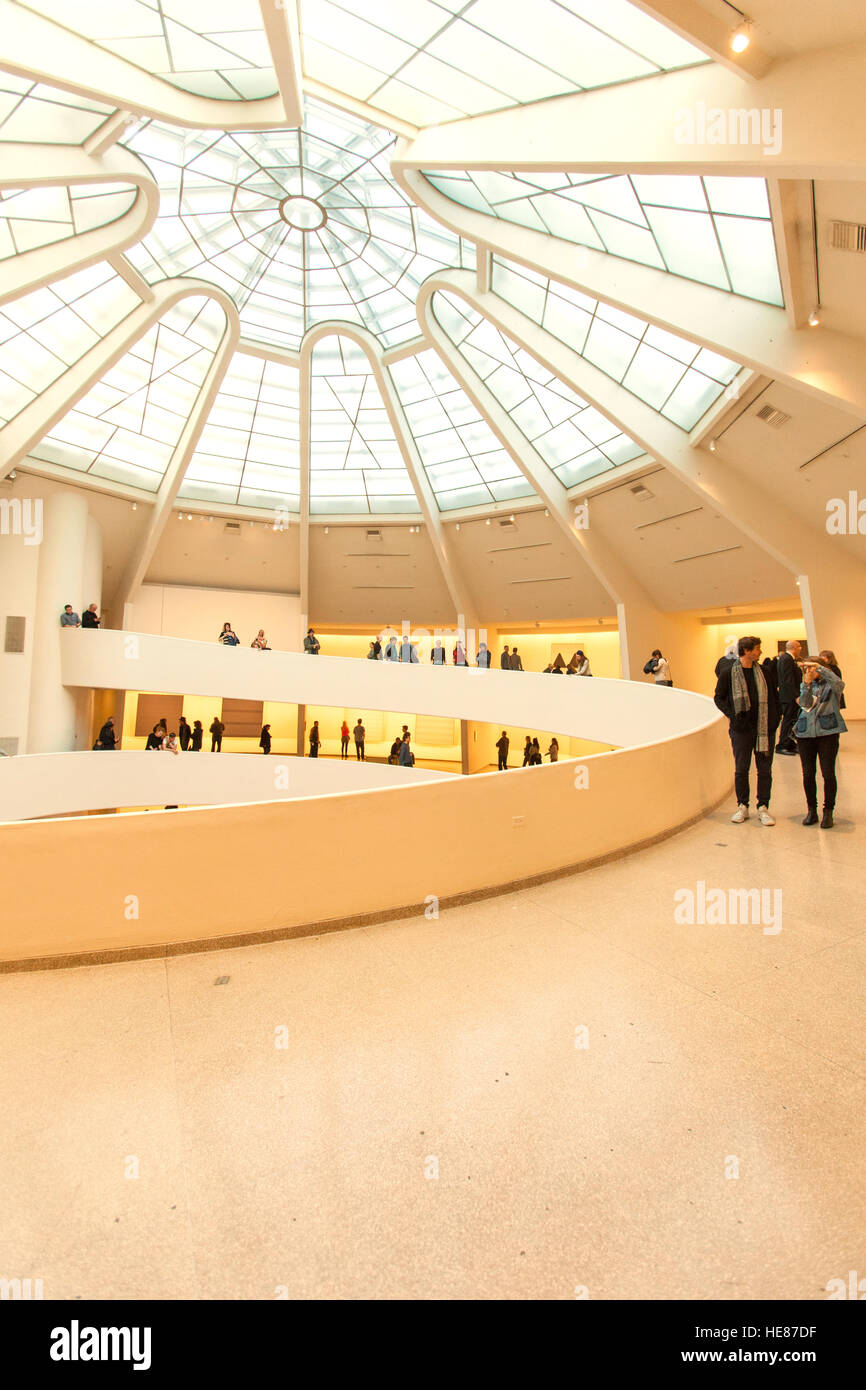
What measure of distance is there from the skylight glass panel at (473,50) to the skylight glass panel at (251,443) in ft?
33.6

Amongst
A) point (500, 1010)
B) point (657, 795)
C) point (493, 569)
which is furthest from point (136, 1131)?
point (493, 569)

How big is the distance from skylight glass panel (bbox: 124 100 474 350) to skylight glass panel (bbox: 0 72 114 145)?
2547mm

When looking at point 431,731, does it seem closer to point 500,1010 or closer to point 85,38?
point 85,38

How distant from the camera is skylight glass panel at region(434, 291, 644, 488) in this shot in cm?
1878

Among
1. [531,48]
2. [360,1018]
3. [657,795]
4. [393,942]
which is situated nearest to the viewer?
[360,1018]

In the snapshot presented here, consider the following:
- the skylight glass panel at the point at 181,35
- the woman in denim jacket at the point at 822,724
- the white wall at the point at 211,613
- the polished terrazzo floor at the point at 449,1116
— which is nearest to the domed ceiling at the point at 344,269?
the skylight glass panel at the point at 181,35

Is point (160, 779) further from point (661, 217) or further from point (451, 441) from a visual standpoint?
point (661, 217)

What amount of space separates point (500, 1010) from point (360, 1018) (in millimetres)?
803

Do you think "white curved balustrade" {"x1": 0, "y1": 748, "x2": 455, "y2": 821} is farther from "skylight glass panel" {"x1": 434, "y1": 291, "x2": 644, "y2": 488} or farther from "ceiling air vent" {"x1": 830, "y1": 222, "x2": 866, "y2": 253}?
"ceiling air vent" {"x1": 830, "y1": 222, "x2": 866, "y2": 253}

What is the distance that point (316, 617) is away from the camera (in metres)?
29.8

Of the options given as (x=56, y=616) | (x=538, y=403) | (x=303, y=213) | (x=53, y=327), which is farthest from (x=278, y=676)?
(x=303, y=213)

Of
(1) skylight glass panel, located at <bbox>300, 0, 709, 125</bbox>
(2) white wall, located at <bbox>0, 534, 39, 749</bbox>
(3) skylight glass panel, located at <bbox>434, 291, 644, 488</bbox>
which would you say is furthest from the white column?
(1) skylight glass panel, located at <bbox>300, 0, 709, 125</bbox>

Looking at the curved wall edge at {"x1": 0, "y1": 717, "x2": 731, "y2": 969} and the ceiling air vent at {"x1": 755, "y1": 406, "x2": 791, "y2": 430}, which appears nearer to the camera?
the curved wall edge at {"x1": 0, "y1": 717, "x2": 731, "y2": 969}

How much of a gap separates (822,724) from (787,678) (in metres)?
2.91
